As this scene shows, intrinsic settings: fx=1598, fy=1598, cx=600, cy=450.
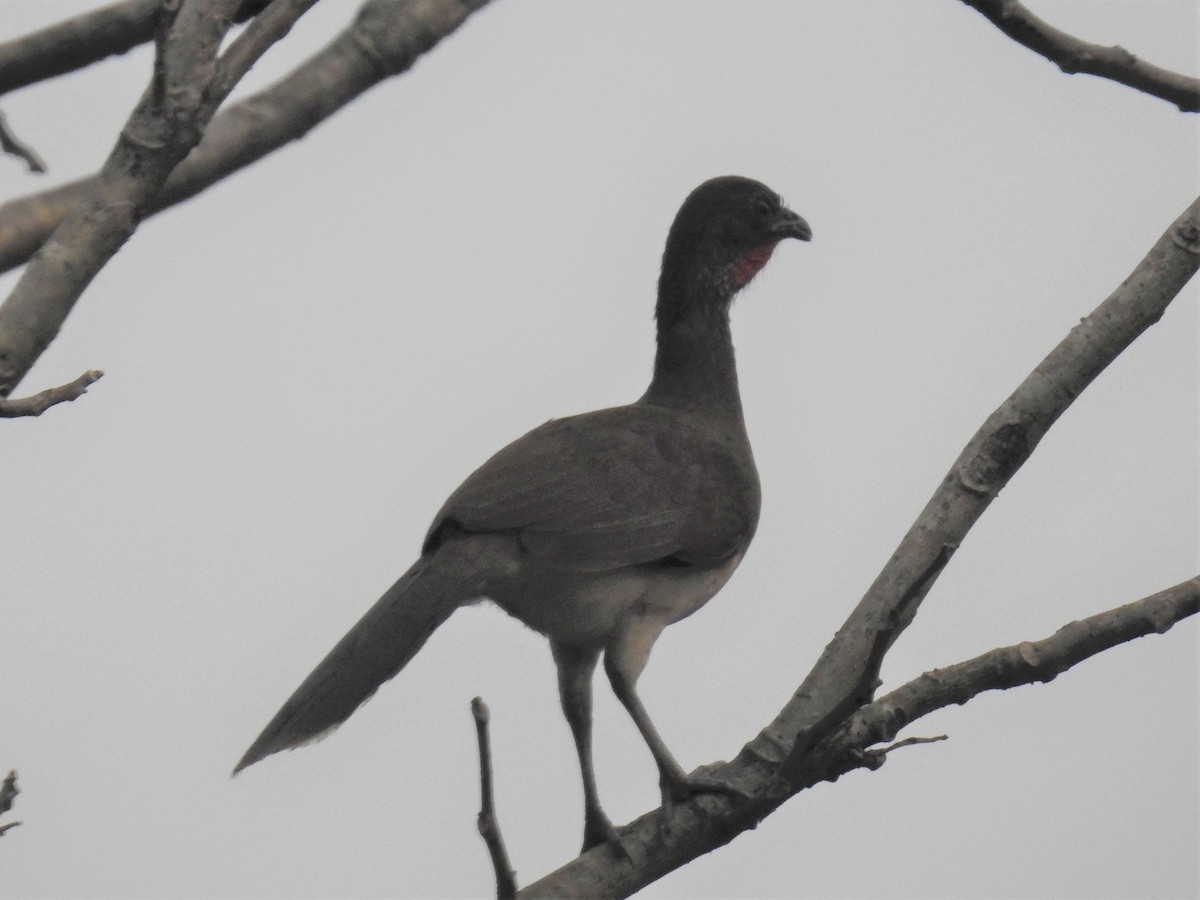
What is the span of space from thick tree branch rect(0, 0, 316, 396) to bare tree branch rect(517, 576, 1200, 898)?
1.51 metres

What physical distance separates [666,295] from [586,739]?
6.68 ft

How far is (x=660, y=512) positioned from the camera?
15.8 ft

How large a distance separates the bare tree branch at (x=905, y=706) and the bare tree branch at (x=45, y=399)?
1419 mm

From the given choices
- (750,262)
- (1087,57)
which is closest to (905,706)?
(1087,57)

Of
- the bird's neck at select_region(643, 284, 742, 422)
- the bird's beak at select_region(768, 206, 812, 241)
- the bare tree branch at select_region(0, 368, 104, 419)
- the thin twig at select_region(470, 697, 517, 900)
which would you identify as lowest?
the thin twig at select_region(470, 697, 517, 900)

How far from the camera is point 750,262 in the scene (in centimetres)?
609

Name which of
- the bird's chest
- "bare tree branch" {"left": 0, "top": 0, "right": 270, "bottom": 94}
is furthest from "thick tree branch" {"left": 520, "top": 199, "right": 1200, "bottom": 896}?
"bare tree branch" {"left": 0, "top": 0, "right": 270, "bottom": 94}

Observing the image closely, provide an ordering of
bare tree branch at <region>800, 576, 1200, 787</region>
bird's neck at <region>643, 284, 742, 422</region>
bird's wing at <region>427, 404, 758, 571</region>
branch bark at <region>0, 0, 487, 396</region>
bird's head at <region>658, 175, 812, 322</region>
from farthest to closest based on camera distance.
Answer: bird's head at <region>658, 175, 812, 322</region> < bird's neck at <region>643, 284, 742, 422</region> < bird's wing at <region>427, 404, 758, 571</region> < branch bark at <region>0, 0, 487, 396</region> < bare tree branch at <region>800, 576, 1200, 787</region>

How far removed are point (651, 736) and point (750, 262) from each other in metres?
2.31

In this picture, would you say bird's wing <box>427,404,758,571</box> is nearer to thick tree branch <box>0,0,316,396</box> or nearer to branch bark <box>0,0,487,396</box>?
branch bark <box>0,0,487,396</box>

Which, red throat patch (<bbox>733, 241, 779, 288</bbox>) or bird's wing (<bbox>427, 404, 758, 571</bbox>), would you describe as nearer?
bird's wing (<bbox>427, 404, 758, 571</bbox>)

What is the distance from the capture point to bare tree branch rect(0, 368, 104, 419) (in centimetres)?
260

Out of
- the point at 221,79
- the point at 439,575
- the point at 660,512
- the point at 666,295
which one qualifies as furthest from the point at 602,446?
the point at 221,79

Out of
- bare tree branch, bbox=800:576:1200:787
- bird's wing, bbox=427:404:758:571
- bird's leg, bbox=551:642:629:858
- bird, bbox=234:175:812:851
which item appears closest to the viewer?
bare tree branch, bbox=800:576:1200:787
